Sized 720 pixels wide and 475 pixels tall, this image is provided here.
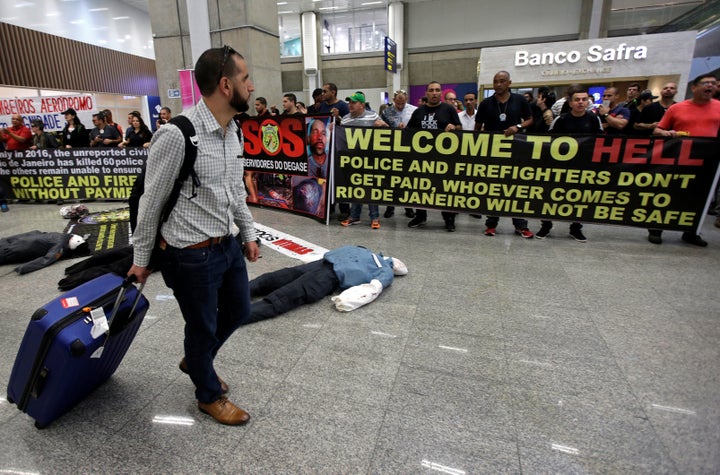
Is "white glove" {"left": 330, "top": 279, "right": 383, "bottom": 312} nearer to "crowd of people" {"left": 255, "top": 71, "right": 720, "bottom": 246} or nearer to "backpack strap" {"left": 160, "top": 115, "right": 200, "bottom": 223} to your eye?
"backpack strap" {"left": 160, "top": 115, "right": 200, "bottom": 223}

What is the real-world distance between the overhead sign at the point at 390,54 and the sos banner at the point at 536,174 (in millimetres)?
11472

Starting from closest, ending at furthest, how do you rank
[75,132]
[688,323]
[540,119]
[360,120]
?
[688,323]
[540,119]
[360,120]
[75,132]

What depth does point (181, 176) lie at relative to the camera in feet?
5.25

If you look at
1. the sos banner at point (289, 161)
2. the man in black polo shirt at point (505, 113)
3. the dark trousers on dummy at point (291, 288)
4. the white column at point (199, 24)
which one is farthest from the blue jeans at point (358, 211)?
the white column at point (199, 24)

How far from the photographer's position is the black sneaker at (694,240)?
16.1ft

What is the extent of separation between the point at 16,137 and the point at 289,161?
5.57 m

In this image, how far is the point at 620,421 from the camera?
205cm

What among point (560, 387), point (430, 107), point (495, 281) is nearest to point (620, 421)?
point (560, 387)

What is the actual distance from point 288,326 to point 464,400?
54.7 inches

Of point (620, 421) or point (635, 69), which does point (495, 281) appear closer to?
point (620, 421)

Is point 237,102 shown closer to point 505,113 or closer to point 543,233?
point 505,113

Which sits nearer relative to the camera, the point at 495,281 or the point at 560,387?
the point at 560,387

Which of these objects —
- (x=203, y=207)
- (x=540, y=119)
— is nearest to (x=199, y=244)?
(x=203, y=207)

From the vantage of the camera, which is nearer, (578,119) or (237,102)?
(237,102)
